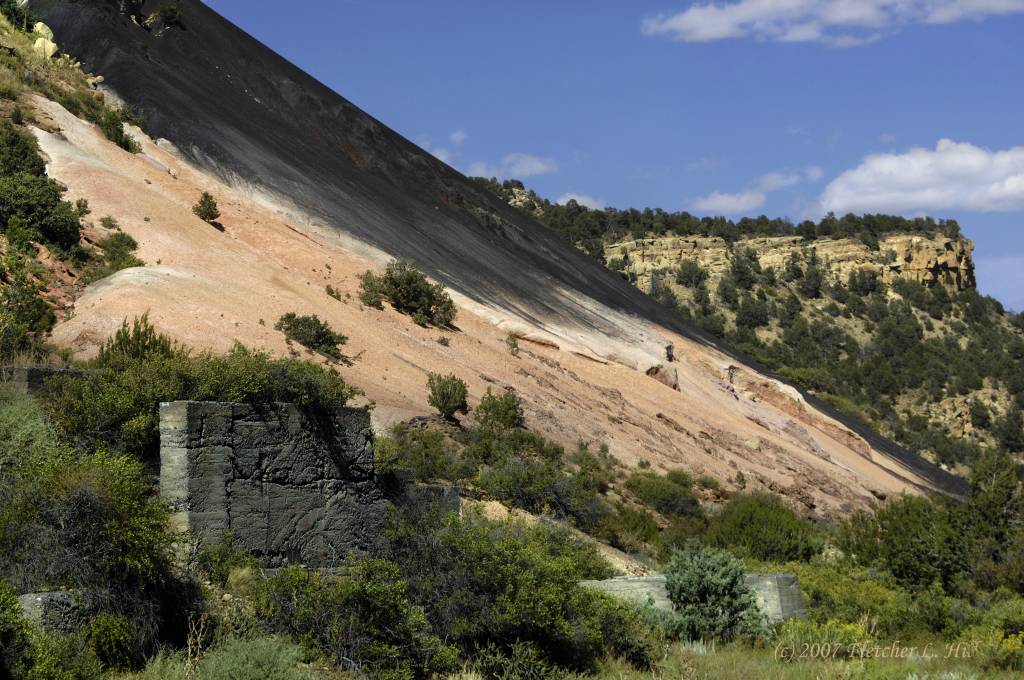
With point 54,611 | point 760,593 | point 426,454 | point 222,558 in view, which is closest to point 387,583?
point 222,558

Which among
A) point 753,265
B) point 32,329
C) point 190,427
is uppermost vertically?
point 753,265

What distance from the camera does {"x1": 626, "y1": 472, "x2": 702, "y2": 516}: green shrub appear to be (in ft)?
75.9

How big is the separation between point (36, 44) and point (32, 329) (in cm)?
1527

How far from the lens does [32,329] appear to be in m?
18.4

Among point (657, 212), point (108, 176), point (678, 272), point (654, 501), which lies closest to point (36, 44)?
point (108, 176)

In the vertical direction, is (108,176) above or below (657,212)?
below

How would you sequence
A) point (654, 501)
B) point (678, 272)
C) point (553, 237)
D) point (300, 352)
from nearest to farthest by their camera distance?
point (300, 352) < point (654, 501) < point (553, 237) < point (678, 272)

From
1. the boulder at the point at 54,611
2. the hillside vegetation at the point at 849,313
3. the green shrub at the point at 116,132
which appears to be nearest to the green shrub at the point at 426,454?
the boulder at the point at 54,611

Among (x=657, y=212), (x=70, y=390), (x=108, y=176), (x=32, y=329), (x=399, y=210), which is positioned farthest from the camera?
(x=657, y=212)

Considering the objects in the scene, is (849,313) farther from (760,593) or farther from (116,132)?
(760,593)

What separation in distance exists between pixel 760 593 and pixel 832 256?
82295 millimetres

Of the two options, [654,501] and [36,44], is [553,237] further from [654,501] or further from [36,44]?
[654,501]

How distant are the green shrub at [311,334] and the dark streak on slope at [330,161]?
913 centimetres

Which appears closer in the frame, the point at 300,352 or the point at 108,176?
the point at 300,352
